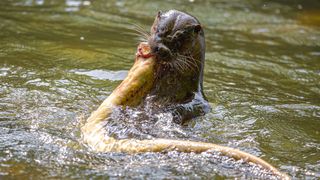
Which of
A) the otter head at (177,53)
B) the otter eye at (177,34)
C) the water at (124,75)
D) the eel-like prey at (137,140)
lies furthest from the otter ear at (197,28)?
the water at (124,75)

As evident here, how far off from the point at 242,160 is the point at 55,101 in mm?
1993

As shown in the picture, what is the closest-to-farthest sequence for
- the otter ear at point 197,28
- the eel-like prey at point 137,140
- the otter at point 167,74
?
the eel-like prey at point 137,140 < the otter at point 167,74 < the otter ear at point 197,28

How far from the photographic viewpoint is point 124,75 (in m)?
6.22

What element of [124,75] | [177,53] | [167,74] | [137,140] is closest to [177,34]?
[177,53]

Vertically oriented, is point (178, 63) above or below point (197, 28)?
below

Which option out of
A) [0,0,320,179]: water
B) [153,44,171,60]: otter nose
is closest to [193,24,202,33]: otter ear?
[153,44,171,60]: otter nose

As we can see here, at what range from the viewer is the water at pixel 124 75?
365cm

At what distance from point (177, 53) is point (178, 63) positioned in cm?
8

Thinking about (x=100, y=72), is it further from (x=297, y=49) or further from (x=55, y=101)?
(x=297, y=49)

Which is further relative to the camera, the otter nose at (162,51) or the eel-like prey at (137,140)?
the otter nose at (162,51)

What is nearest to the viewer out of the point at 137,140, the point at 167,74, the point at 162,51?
the point at 137,140

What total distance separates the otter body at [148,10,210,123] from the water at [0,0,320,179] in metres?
0.16

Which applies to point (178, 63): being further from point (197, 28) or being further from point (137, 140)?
point (137, 140)

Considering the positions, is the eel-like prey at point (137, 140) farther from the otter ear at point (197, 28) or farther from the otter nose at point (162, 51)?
the otter ear at point (197, 28)
